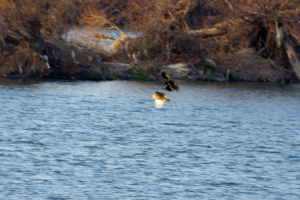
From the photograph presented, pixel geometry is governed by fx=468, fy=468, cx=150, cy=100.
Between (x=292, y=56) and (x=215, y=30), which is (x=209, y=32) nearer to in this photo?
(x=215, y=30)

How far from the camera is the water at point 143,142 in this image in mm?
11086

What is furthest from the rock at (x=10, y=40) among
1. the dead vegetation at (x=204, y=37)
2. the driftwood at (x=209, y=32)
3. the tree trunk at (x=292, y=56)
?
the tree trunk at (x=292, y=56)

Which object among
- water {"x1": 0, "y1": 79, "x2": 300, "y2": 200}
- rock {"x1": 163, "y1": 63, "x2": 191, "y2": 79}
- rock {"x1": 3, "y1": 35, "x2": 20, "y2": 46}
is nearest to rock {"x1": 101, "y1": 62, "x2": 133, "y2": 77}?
water {"x1": 0, "y1": 79, "x2": 300, "y2": 200}

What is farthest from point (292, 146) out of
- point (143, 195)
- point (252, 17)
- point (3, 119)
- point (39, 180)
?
point (252, 17)

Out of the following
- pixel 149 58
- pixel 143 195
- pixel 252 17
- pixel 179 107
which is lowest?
pixel 143 195

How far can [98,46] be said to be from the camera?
26.9 meters

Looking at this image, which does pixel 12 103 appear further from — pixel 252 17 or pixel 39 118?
pixel 252 17

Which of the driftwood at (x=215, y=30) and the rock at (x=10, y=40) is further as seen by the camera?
the driftwood at (x=215, y=30)

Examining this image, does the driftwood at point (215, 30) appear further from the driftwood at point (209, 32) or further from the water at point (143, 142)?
the water at point (143, 142)

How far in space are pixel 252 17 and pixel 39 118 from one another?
14.7 meters

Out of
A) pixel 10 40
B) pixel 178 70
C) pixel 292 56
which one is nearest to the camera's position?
pixel 10 40

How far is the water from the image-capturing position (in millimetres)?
11086

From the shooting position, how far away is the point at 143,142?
15070mm

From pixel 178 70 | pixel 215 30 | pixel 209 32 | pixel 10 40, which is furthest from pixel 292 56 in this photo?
pixel 10 40
